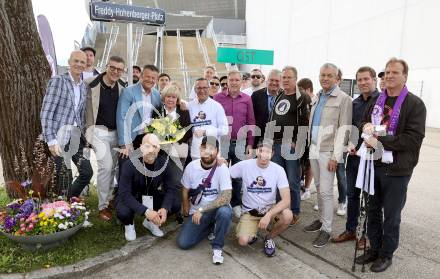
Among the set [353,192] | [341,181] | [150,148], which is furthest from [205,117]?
[341,181]

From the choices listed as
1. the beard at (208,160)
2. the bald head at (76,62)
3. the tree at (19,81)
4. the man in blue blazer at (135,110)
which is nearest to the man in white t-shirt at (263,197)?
the beard at (208,160)

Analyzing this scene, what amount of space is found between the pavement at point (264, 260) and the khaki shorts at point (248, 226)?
0.63 ft

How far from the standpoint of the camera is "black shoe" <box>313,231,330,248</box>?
13.6ft

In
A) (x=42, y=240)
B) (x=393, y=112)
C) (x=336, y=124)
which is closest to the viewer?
(x=393, y=112)

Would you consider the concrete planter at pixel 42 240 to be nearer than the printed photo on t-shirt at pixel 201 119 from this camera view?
Yes

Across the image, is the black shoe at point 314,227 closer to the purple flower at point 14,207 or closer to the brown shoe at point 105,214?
the brown shoe at point 105,214

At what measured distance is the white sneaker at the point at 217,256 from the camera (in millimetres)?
3715

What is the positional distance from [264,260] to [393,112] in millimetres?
2074

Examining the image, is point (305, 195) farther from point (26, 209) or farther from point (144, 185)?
point (26, 209)

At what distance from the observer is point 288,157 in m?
4.66

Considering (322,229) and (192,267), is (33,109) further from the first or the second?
(322,229)

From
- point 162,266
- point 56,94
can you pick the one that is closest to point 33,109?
point 56,94

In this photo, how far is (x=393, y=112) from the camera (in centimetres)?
329

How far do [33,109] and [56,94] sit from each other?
506mm
